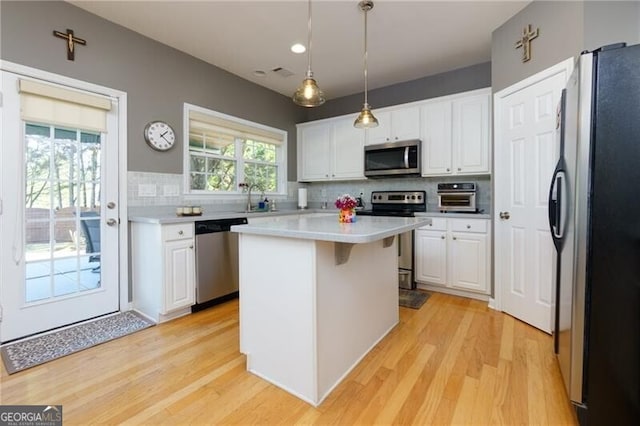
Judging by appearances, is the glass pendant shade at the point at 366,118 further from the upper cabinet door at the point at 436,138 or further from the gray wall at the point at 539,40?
the upper cabinet door at the point at 436,138

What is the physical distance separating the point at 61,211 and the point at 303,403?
8.04ft

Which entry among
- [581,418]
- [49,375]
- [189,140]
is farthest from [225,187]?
[581,418]

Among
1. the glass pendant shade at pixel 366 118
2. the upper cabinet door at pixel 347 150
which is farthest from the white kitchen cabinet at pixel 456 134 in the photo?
the glass pendant shade at pixel 366 118

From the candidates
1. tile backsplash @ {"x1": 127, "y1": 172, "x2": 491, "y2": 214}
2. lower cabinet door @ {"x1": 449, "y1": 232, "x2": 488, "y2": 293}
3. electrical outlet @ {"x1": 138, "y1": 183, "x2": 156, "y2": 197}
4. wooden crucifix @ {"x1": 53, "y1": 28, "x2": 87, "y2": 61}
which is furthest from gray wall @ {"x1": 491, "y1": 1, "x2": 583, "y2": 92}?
wooden crucifix @ {"x1": 53, "y1": 28, "x2": 87, "y2": 61}

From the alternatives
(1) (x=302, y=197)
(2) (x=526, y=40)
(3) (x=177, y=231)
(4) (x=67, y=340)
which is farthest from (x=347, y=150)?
(4) (x=67, y=340)

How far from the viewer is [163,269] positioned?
101 inches

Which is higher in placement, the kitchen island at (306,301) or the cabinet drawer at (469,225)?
the cabinet drawer at (469,225)

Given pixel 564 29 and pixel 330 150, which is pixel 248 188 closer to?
pixel 330 150

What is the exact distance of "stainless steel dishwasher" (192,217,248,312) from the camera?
111 inches

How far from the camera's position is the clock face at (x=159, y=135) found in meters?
2.94

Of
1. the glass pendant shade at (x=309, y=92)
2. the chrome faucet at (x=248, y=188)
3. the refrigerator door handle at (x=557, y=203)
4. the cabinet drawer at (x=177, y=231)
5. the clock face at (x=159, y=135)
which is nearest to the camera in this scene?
the refrigerator door handle at (x=557, y=203)

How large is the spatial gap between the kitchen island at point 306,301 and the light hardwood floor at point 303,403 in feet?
0.35

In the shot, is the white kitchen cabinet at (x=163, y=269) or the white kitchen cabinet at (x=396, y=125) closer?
the white kitchen cabinet at (x=163, y=269)

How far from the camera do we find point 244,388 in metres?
1.68
